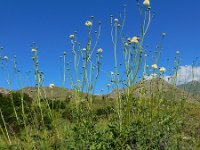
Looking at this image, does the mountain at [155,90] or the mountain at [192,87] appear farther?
the mountain at [192,87]

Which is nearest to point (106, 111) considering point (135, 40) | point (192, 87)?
point (192, 87)

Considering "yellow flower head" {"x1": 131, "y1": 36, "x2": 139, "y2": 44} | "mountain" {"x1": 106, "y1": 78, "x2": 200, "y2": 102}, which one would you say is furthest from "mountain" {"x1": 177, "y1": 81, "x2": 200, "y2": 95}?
"yellow flower head" {"x1": 131, "y1": 36, "x2": 139, "y2": 44}

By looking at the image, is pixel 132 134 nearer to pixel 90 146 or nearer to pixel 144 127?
pixel 144 127

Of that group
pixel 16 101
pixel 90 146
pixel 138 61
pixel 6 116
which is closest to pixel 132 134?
pixel 90 146

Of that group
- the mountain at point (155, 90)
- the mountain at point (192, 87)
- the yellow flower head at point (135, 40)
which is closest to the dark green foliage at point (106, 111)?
the mountain at point (155, 90)

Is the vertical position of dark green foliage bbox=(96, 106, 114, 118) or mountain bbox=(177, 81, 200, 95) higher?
mountain bbox=(177, 81, 200, 95)

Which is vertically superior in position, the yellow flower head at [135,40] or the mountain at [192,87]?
the yellow flower head at [135,40]

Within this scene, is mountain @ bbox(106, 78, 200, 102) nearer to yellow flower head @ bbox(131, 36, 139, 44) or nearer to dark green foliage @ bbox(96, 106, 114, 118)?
dark green foliage @ bbox(96, 106, 114, 118)

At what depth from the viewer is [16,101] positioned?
63.3 feet

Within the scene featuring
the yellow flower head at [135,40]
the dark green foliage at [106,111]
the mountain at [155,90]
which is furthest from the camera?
the dark green foliage at [106,111]

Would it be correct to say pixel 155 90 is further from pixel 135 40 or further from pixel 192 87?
pixel 135 40

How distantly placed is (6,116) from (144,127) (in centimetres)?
879

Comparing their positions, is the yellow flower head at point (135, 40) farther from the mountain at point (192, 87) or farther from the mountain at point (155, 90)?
the mountain at point (192, 87)

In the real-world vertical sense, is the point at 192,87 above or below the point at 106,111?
above
